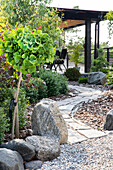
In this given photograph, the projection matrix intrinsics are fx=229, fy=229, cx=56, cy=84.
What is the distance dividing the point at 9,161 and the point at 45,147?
1.39 ft

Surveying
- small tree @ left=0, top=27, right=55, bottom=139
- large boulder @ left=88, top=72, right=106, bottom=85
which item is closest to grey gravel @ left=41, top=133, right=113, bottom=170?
small tree @ left=0, top=27, right=55, bottom=139

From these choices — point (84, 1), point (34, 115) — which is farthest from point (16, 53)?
point (84, 1)

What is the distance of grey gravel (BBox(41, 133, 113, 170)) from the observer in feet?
6.29

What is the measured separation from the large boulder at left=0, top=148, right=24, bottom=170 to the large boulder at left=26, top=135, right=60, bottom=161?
0.22 m

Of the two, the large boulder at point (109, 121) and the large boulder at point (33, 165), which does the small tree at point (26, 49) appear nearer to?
the large boulder at point (33, 165)

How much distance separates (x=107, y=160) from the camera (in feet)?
6.53

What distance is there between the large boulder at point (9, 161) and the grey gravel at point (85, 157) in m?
0.27

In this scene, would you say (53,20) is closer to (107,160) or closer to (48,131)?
(48,131)

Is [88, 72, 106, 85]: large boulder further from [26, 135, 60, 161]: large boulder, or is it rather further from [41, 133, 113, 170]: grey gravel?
[26, 135, 60, 161]: large boulder

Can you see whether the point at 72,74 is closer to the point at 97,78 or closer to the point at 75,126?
the point at 97,78

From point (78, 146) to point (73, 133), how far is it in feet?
1.24

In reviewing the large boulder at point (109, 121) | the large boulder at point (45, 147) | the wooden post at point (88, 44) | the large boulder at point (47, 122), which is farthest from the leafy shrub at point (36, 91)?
the wooden post at point (88, 44)

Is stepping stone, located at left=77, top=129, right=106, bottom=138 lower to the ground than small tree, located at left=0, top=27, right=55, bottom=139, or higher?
lower

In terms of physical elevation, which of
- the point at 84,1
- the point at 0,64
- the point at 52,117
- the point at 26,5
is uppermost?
the point at 84,1
